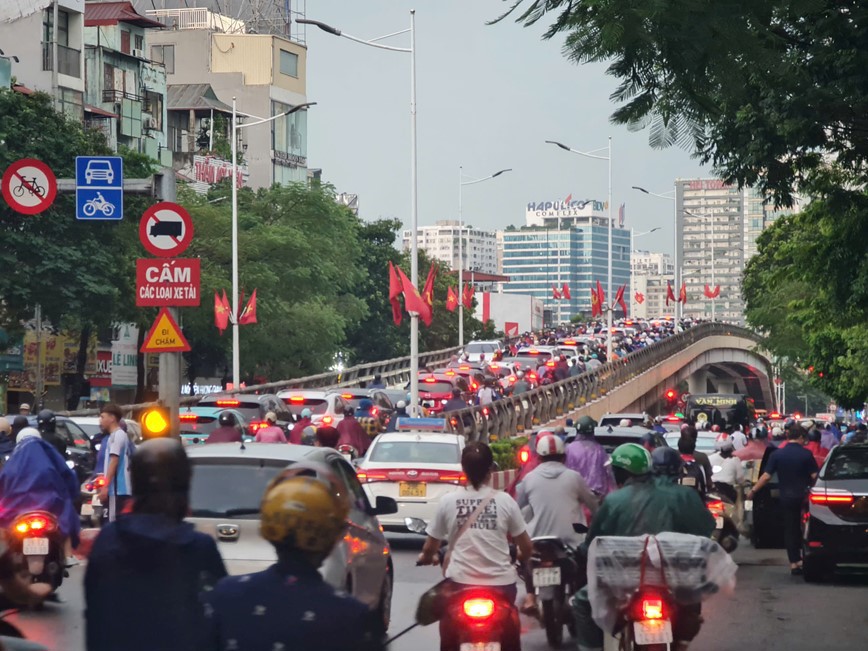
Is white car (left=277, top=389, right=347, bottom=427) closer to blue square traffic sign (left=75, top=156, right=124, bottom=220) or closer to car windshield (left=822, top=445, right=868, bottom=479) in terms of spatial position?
blue square traffic sign (left=75, top=156, right=124, bottom=220)

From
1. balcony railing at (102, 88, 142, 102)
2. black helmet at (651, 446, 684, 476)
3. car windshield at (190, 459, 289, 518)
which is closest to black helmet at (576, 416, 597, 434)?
black helmet at (651, 446, 684, 476)

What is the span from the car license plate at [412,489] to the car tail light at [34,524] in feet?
26.0

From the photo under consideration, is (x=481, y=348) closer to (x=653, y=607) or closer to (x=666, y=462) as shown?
(x=666, y=462)

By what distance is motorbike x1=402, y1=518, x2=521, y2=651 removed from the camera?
336 inches

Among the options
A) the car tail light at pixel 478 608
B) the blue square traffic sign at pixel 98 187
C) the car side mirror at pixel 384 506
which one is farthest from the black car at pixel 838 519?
the car tail light at pixel 478 608

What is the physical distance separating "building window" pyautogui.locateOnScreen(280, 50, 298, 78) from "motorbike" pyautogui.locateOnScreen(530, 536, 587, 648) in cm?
9137

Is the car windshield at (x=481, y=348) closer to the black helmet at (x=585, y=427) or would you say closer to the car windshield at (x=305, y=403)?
the car windshield at (x=305, y=403)

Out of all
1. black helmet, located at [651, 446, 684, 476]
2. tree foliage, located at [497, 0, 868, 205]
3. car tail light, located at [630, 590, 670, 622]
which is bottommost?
car tail light, located at [630, 590, 670, 622]

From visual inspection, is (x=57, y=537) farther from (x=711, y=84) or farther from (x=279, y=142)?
(x=279, y=142)

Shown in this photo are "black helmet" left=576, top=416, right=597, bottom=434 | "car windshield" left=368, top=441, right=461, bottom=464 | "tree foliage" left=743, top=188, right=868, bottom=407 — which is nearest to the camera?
"black helmet" left=576, top=416, right=597, bottom=434

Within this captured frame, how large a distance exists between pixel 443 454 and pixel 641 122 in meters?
12.2

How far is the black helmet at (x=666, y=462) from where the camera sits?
10.8 metres

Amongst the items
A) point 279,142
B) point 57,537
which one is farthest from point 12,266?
point 279,142

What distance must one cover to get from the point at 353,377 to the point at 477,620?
200 feet
